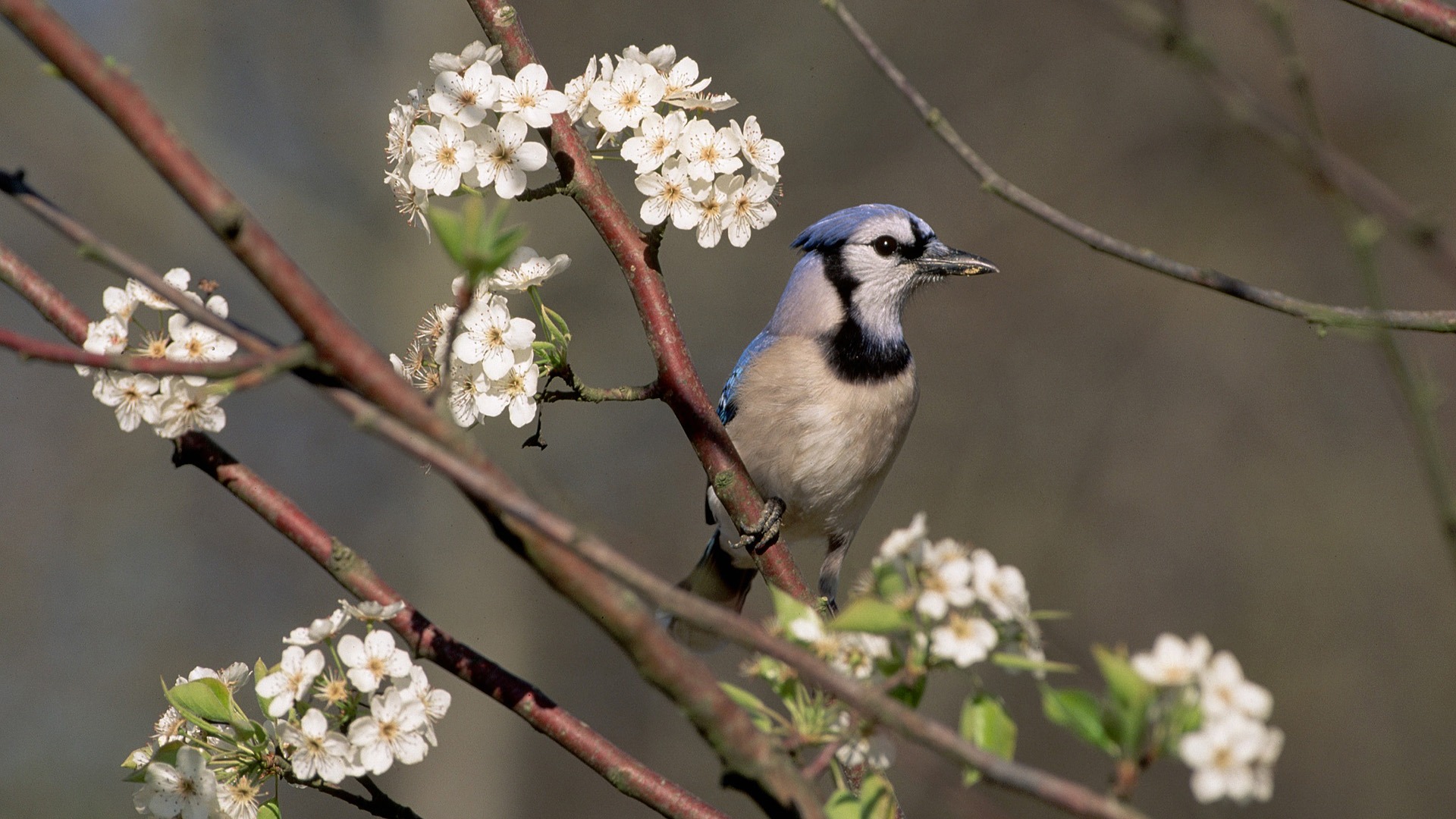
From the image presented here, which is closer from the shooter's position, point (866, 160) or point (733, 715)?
point (733, 715)

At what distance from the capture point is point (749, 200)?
1989 millimetres

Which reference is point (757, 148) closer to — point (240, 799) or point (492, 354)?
point (492, 354)

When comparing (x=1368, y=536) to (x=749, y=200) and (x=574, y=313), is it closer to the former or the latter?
(x=574, y=313)

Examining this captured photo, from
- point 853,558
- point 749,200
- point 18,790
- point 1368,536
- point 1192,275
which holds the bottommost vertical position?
point 18,790

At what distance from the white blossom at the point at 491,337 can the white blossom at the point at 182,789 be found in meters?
0.65

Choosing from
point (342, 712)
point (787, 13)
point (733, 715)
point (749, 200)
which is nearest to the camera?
point (733, 715)

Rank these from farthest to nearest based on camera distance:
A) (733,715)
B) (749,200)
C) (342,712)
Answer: (749,200) → (342,712) → (733,715)

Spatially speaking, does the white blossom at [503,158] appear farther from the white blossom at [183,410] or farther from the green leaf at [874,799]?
the green leaf at [874,799]

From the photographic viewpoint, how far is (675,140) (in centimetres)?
182

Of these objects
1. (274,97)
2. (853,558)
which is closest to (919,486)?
(853,558)

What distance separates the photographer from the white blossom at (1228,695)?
88cm

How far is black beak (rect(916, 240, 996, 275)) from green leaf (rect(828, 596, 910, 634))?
8.35ft

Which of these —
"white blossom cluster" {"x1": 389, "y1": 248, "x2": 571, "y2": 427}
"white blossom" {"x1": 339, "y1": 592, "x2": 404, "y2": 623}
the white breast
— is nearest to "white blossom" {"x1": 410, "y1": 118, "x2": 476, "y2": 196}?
"white blossom cluster" {"x1": 389, "y1": 248, "x2": 571, "y2": 427}

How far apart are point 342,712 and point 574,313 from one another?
7.02 meters
